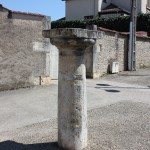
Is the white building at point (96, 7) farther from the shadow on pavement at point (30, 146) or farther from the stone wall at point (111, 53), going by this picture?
the shadow on pavement at point (30, 146)

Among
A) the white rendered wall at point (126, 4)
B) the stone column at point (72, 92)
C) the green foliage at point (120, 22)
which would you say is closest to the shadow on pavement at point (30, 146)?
the stone column at point (72, 92)

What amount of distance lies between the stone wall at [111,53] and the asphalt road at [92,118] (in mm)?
2014

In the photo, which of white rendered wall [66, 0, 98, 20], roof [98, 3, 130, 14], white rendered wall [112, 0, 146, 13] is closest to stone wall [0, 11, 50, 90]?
roof [98, 3, 130, 14]

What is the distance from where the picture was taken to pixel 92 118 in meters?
7.57

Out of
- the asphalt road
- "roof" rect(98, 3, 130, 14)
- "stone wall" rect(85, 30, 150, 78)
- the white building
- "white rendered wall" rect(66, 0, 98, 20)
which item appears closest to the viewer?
the asphalt road

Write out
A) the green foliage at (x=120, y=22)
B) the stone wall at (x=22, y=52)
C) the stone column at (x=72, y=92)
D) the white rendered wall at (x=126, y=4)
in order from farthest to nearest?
the white rendered wall at (x=126, y=4) < the green foliage at (x=120, y=22) < the stone wall at (x=22, y=52) < the stone column at (x=72, y=92)

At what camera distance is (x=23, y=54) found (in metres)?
11.5

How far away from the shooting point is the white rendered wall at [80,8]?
119ft

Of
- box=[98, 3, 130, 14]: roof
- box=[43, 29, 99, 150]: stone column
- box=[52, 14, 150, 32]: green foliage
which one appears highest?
box=[98, 3, 130, 14]: roof

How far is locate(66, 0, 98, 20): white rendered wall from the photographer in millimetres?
36375

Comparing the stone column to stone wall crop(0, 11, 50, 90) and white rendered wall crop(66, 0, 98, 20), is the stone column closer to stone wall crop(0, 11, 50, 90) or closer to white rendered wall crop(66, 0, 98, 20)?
stone wall crop(0, 11, 50, 90)

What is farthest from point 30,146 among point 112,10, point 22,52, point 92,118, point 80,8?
point 80,8

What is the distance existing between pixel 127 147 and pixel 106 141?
410 millimetres

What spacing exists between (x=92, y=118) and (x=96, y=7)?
1179 inches
